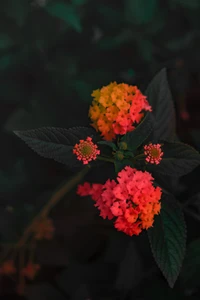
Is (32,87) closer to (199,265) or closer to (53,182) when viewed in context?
(53,182)

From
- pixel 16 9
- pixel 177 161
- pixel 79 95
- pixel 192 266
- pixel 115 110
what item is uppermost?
pixel 16 9

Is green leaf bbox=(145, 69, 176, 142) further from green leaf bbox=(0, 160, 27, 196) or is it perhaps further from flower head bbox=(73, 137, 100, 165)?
green leaf bbox=(0, 160, 27, 196)

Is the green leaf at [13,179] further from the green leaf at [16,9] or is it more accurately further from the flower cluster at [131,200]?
the flower cluster at [131,200]

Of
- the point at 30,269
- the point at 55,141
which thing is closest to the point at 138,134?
the point at 55,141

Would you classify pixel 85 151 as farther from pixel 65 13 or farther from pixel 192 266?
pixel 65 13

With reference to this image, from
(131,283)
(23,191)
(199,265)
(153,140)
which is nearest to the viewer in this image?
(153,140)

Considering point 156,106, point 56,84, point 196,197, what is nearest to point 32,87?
A: point 56,84
